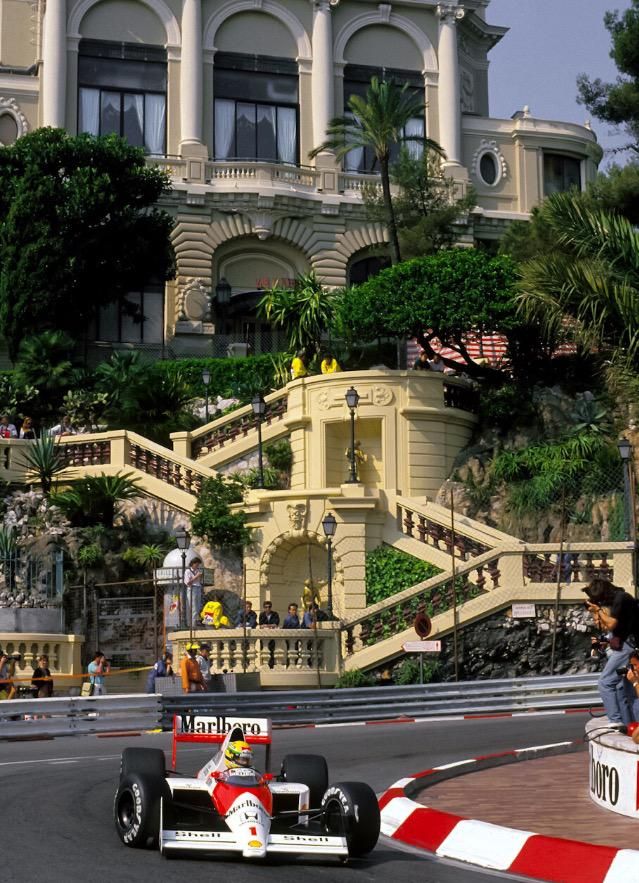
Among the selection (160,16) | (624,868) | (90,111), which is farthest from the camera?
(160,16)

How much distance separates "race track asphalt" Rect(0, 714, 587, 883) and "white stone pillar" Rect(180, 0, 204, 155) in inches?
1523

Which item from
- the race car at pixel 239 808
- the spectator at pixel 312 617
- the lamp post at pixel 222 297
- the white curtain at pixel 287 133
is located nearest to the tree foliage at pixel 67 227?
the lamp post at pixel 222 297

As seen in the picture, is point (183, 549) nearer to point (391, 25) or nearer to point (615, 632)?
point (615, 632)

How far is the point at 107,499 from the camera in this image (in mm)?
38375

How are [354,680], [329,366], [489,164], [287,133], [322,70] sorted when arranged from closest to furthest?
1. [354,680]
2. [329,366]
3. [287,133]
4. [322,70]
5. [489,164]

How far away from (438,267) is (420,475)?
21.2ft

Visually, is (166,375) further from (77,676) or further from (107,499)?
(77,676)

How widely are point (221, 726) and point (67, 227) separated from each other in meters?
40.9

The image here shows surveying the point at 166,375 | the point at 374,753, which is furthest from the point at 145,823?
the point at 166,375

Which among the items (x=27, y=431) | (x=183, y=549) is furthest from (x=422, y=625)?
(x=27, y=431)

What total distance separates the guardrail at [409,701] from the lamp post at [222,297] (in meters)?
31.3

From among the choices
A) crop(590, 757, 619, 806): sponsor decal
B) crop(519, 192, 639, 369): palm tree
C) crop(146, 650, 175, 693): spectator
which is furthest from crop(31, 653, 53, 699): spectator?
crop(590, 757, 619, 806): sponsor decal

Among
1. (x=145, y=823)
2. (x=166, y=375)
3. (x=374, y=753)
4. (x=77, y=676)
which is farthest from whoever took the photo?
(x=166, y=375)

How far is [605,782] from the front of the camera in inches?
480
